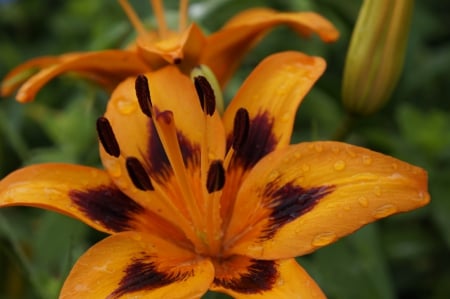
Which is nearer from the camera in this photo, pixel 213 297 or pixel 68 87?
pixel 213 297

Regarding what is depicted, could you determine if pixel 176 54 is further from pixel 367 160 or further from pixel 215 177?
pixel 367 160

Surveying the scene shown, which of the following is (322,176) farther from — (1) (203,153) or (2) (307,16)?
(2) (307,16)

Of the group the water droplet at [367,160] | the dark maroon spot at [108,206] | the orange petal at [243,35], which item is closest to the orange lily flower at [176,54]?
the orange petal at [243,35]

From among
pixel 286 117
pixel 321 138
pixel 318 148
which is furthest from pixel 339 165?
pixel 321 138

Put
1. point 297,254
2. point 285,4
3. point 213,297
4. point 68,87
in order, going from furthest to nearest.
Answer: point 68,87
point 285,4
point 213,297
point 297,254

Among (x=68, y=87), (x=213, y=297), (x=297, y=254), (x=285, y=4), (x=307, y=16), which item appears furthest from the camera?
(x=68, y=87)

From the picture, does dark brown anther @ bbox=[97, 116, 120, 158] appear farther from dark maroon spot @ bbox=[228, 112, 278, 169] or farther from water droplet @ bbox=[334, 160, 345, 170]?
water droplet @ bbox=[334, 160, 345, 170]

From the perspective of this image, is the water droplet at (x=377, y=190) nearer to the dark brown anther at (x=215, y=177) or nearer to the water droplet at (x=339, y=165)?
the water droplet at (x=339, y=165)

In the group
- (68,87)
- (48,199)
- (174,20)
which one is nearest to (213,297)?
(48,199)
